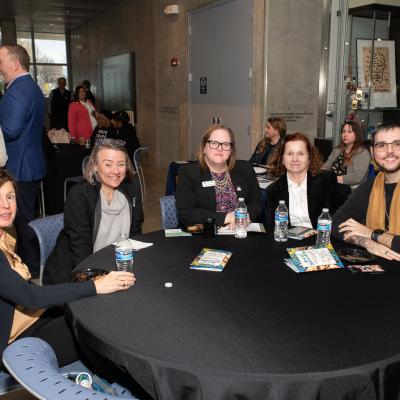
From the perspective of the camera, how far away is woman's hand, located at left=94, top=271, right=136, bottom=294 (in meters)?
1.71

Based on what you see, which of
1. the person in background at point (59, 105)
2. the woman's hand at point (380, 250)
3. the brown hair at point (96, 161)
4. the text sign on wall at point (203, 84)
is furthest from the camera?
the person in background at point (59, 105)

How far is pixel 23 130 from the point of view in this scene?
11.6 feet

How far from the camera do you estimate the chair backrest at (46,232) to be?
2418mm

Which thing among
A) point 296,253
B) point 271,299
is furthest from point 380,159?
point 271,299

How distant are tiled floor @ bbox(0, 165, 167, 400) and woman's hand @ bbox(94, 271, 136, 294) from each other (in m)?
1.05

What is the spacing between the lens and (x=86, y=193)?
2494mm

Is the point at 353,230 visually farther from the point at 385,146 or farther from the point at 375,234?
the point at 385,146

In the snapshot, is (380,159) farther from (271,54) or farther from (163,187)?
(163,187)

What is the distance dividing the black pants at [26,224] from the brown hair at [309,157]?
2.00 m

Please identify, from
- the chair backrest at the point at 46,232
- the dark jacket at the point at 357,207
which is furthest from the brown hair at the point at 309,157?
the chair backrest at the point at 46,232

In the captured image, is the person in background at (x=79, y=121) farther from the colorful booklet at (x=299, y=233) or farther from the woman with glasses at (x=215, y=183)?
the colorful booklet at (x=299, y=233)

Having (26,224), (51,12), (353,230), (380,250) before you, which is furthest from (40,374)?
(51,12)

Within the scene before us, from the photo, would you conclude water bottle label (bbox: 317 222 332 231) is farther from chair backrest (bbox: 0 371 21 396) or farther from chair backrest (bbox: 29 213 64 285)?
chair backrest (bbox: 0 371 21 396)

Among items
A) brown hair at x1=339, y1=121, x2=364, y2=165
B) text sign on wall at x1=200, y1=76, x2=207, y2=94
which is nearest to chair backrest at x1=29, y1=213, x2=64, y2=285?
brown hair at x1=339, y1=121, x2=364, y2=165
